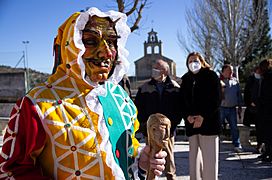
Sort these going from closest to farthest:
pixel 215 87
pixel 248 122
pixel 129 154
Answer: pixel 129 154
pixel 215 87
pixel 248 122

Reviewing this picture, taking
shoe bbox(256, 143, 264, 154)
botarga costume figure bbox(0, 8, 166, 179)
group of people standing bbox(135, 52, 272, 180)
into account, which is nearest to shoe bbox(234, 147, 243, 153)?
shoe bbox(256, 143, 264, 154)

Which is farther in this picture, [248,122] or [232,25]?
[232,25]

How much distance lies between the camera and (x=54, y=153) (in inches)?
50.7

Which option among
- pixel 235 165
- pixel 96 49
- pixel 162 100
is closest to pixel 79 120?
pixel 96 49

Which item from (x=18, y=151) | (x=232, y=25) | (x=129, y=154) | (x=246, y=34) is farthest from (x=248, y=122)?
(x=246, y=34)

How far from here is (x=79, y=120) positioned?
4.45ft

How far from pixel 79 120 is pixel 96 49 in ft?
1.18

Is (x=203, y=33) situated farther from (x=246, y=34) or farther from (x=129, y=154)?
(x=129, y=154)

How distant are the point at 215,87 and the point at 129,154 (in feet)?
7.76

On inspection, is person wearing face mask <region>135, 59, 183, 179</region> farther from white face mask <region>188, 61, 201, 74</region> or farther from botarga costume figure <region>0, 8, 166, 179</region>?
botarga costume figure <region>0, 8, 166, 179</region>

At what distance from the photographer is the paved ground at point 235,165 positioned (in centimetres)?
455

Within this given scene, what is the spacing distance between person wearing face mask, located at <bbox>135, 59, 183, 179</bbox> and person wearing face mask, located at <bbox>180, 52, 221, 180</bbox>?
36cm

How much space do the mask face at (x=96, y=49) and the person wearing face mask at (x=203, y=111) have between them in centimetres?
233

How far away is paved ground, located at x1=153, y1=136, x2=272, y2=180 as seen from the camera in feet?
14.9
